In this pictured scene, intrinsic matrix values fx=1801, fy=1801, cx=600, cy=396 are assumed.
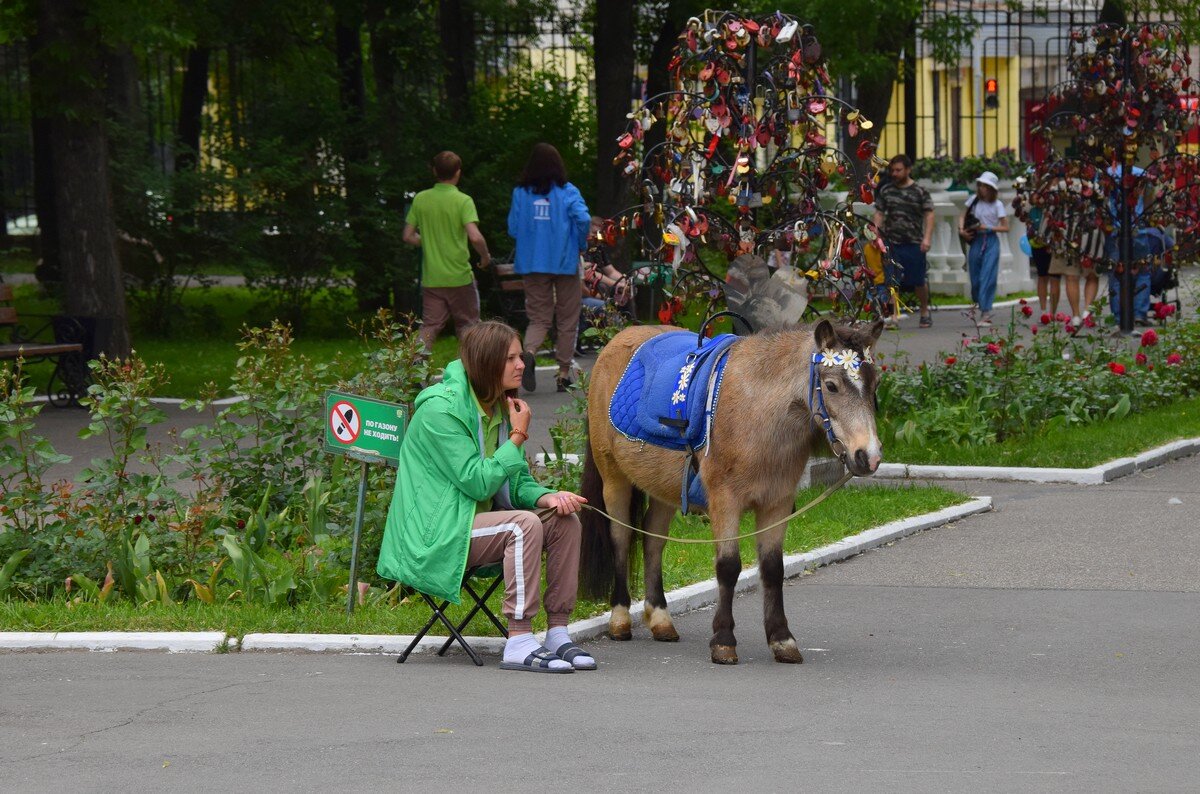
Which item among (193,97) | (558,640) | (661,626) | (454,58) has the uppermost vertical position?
(454,58)

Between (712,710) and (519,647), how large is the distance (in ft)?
3.35

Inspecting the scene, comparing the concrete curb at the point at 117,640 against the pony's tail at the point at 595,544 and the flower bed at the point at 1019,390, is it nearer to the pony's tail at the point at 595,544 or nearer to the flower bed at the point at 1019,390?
the pony's tail at the point at 595,544

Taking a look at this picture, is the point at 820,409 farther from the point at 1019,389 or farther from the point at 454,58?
the point at 454,58

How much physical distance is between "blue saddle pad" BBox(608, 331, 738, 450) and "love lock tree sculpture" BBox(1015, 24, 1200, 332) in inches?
457

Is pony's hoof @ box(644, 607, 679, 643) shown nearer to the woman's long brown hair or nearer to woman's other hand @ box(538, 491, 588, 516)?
woman's other hand @ box(538, 491, 588, 516)

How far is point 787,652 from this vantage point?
747cm

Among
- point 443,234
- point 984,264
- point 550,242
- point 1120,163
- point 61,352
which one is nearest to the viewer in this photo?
point 61,352

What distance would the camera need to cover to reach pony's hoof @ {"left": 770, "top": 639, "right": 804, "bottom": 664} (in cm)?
747

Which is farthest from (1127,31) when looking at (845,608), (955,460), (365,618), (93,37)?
(365,618)

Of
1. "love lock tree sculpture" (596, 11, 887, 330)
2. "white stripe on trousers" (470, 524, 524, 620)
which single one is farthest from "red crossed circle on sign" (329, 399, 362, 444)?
"love lock tree sculpture" (596, 11, 887, 330)

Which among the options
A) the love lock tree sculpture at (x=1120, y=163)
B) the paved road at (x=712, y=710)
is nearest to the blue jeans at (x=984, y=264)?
the love lock tree sculpture at (x=1120, y=163)

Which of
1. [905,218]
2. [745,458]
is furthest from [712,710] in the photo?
[905,218]

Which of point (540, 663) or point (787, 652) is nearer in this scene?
point (540, 663)

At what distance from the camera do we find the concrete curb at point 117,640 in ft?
25.3
